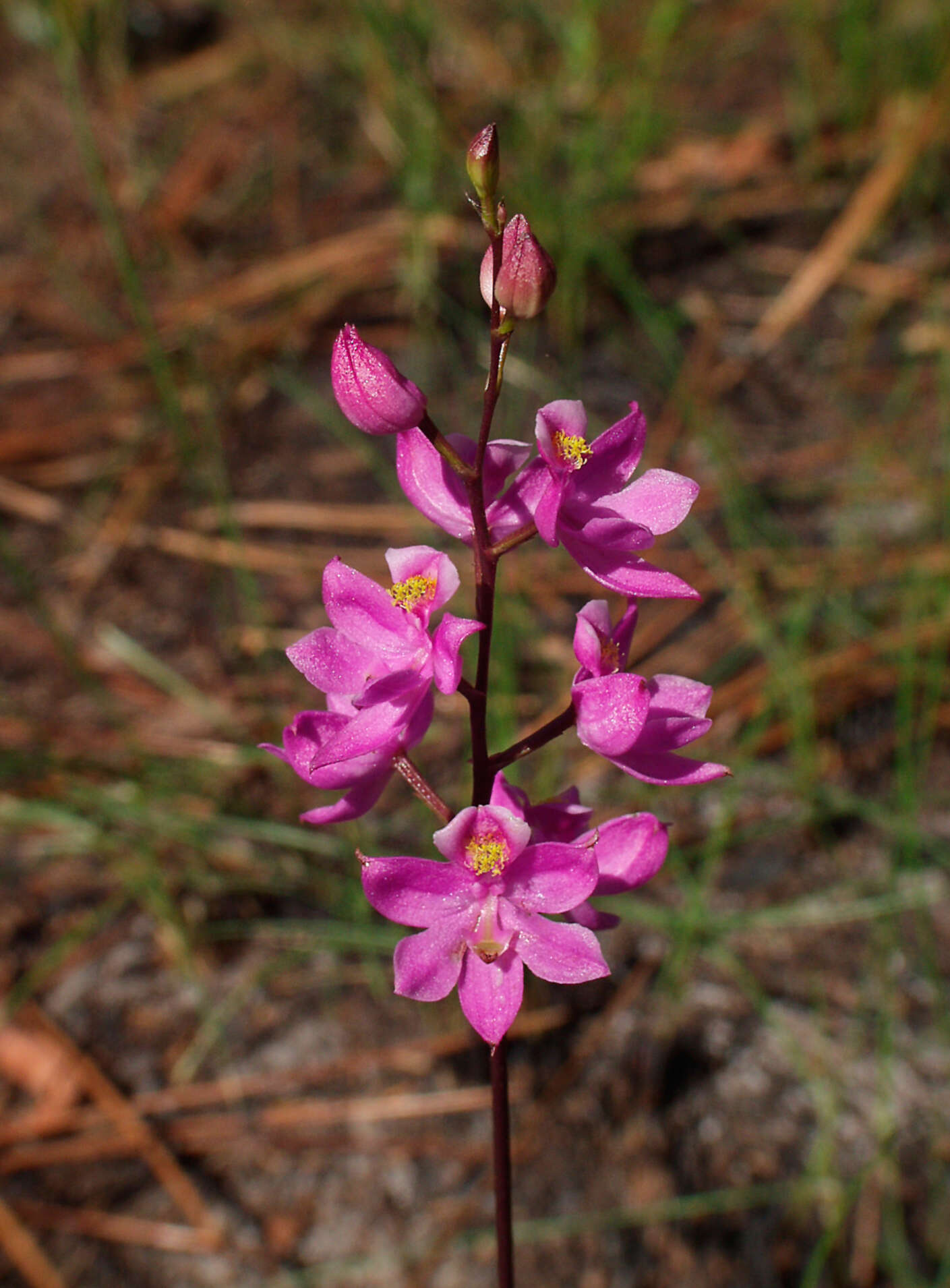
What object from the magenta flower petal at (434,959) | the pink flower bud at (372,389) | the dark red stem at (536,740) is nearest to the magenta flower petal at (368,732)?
the dark red stem at (536,740)

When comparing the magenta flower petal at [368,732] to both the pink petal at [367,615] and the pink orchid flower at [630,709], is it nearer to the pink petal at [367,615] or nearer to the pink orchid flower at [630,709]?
the pink petal at [367,615]

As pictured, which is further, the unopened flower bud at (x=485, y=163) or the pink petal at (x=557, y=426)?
the pink petal at (x=557, y=426)

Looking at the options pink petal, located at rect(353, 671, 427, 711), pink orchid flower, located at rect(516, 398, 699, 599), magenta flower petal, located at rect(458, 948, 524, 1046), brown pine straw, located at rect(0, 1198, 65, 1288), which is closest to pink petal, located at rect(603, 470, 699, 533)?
pink orchid flower, located at rect(516, 398, 699, 599)

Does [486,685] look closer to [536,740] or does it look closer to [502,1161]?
[536,740]

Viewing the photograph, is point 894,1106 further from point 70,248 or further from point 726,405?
point 70,248

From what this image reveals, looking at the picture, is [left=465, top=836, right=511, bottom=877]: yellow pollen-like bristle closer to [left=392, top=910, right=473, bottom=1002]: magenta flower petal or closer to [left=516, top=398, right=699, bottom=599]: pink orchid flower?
[left=392, top=910, right=473, bottom=1002]: magenta flower petal

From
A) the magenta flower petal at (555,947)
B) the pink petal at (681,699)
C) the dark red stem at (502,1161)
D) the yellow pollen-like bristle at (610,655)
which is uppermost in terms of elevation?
the yellow pollen-like bristle at (610,655)
